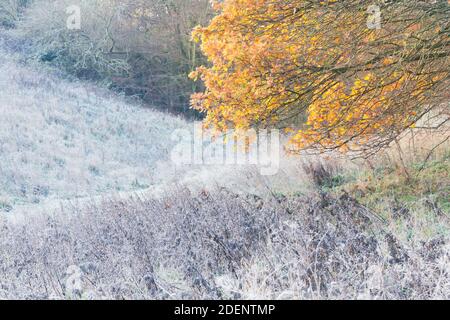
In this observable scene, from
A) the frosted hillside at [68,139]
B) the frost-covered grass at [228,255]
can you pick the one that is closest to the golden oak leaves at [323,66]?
the frost-covered grass at [228,255]

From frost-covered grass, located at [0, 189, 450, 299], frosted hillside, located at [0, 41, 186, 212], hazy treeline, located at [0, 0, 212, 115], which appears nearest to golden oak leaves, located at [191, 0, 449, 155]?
frost-covered grass, located at [0, 189, 450, 299]

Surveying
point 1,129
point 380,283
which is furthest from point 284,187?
point 1,129

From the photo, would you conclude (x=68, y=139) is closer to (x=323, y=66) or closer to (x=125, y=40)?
(x=125, y=40)

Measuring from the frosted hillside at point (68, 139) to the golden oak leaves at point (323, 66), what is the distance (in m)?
6.35

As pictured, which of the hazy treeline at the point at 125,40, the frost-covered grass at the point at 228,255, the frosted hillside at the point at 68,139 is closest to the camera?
the frost-covered grass at the point at 228,255

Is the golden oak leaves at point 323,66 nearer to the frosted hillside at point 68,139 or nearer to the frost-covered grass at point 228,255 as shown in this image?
the frost-covered grass at point 228,255

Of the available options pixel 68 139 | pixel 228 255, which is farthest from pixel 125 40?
pixel 228 255

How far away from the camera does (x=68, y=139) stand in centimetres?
1764

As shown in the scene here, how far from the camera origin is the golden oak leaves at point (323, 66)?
22.2 feet

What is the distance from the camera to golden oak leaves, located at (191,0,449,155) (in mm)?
6766

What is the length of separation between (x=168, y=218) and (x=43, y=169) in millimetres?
9498

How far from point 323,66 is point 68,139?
12.3 m

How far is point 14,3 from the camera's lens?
2698 cm
